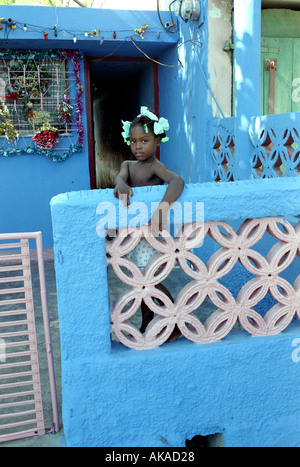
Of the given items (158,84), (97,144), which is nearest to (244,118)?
(158,84)

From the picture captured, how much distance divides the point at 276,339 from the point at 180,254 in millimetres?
743

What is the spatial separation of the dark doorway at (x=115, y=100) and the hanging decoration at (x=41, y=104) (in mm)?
442

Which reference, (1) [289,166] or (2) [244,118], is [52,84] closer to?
(2) [244,118]

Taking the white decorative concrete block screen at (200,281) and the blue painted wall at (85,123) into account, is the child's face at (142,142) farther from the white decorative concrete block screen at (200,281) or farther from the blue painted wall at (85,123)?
the blue painted wall at (85,123)

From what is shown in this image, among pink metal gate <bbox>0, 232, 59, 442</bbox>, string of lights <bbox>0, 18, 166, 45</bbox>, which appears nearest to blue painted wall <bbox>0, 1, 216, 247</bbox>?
string of lights <bbox>0, 18, 166, 45</bbox>

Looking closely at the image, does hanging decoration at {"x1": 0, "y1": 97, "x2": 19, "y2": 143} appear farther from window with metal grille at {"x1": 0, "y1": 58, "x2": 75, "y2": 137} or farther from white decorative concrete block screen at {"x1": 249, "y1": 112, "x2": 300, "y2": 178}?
white decorative concrete block screen at {"x1": 249, "y1": 112, "x2": 300, "y2": 178}

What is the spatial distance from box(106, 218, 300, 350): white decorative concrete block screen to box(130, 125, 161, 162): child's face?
0.71m

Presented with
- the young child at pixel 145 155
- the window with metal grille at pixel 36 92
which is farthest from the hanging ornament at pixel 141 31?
the young child at pixel 145 155

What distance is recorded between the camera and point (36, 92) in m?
Result: 6.41

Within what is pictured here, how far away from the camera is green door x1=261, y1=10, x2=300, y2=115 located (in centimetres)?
563

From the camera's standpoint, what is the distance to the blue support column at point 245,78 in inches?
163

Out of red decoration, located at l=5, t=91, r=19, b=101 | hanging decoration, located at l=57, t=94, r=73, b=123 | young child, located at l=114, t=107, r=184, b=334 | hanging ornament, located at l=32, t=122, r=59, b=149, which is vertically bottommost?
young child, located at l=114, t=107, r=184, b=334

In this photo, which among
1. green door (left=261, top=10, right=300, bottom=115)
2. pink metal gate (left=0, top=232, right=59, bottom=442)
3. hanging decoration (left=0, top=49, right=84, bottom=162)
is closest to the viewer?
pink metal gate (left=0, top=232, right=59, bottom=442)

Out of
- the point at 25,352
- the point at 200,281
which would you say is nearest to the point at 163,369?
the point at 200,281
